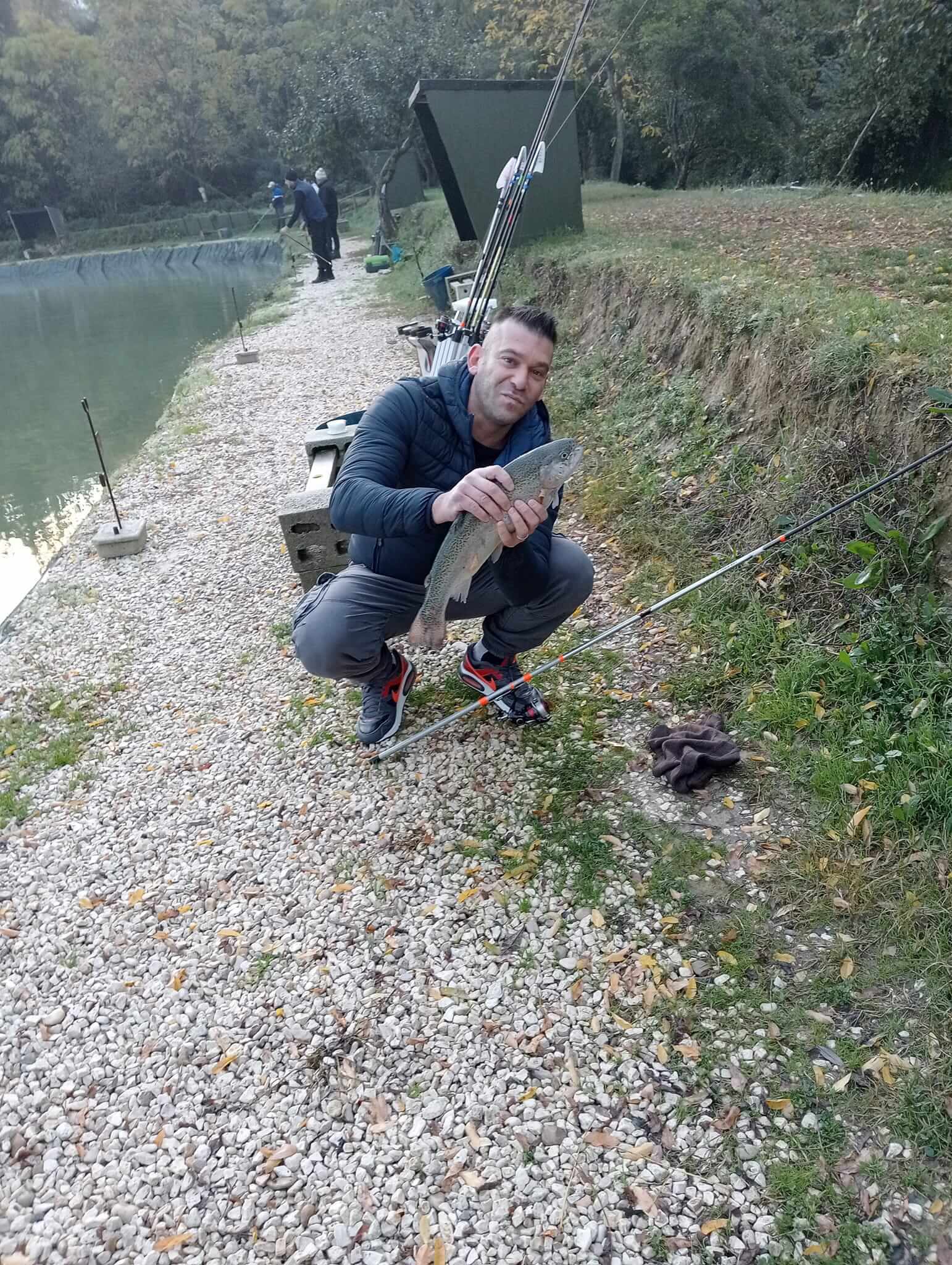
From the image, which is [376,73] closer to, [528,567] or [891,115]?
[891,115]

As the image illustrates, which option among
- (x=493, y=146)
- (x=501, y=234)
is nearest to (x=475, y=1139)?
(x=501, y=234)

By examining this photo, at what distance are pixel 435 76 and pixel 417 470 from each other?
25.3m

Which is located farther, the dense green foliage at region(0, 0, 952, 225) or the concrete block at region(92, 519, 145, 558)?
the dense green foliage at region(0, 0, 952, 225)

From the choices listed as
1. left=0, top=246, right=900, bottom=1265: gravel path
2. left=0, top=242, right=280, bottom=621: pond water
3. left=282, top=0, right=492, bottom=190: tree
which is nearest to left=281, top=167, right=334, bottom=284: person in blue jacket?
left=0, top=242, right=280, bottom=621: pond water

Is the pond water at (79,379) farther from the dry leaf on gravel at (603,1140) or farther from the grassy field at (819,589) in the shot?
the dry leaf on gravel at (603,1140)

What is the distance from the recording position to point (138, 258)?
38188mm

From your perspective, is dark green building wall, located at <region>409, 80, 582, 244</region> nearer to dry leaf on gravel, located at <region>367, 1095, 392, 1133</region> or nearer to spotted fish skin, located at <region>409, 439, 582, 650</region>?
spotted fish skin, located at <region>409, 439, 582, 650</region>

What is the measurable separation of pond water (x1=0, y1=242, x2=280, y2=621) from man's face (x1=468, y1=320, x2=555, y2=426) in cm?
591

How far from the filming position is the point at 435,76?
77.8 ft

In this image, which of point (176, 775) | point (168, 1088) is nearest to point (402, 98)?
point (176, 775)

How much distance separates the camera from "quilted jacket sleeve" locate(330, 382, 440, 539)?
121 inches

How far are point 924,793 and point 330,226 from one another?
2266 cm

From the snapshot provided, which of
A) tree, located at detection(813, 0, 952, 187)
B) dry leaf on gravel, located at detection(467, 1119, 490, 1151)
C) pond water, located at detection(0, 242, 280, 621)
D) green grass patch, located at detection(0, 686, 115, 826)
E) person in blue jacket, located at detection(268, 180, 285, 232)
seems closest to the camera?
dry leaf on gravel, located at detection(467, 1119, 490, 1151)

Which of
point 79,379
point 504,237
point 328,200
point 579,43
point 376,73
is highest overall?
point 376,73
